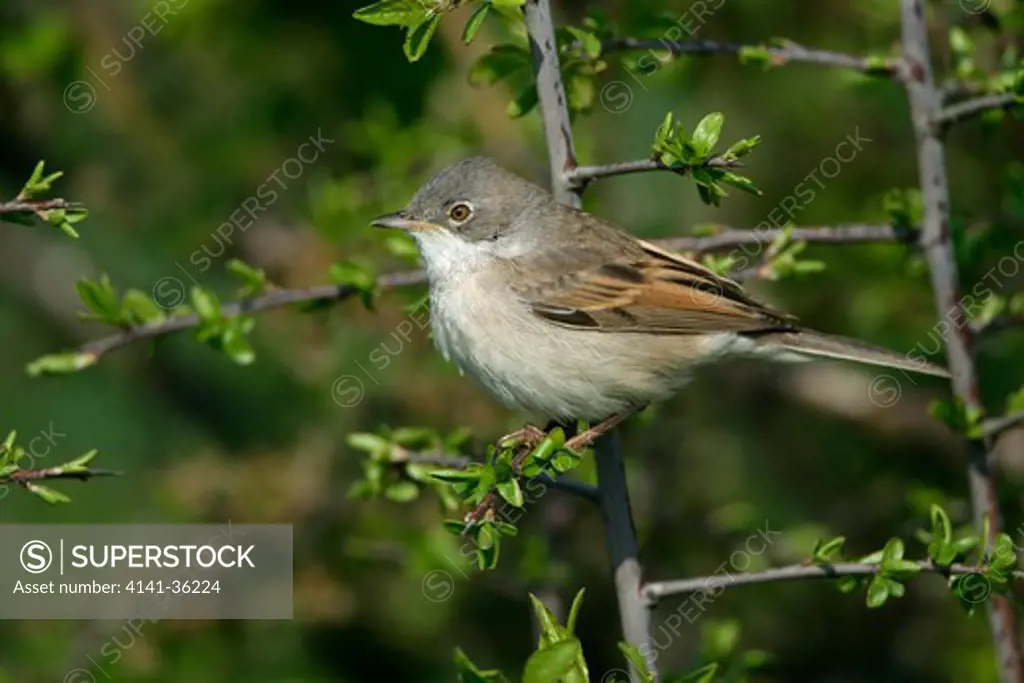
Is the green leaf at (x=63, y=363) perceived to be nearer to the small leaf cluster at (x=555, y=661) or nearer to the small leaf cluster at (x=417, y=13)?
the small leaf cluster at (x=417, y=13)

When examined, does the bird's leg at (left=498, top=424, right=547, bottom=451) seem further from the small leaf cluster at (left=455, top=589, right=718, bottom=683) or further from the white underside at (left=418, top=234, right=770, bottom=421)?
the small leaf cluster at (left=455, top=589, right=718, bottom=683)

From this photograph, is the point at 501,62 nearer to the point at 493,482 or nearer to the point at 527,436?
the point at 527,436

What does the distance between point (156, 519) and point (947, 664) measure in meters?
3.23

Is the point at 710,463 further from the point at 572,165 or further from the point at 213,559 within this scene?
the point at 572,165

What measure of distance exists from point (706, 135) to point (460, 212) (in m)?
1.44

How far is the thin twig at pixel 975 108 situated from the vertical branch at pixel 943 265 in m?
0.02

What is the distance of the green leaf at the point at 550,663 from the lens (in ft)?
8.84

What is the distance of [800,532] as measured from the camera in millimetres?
4332

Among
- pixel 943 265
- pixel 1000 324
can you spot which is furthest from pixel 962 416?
pixel 943 265

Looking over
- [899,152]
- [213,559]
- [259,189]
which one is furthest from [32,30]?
[899,152]

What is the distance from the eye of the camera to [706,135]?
9.66ft

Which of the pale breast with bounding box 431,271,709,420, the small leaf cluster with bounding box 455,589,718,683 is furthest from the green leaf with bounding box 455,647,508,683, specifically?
the pale breast with bounding box 431,271,709,420

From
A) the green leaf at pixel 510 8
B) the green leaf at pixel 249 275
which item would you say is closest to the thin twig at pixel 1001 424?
the green leaf at pixel 510 8

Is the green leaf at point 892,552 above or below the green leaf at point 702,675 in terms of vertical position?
above
